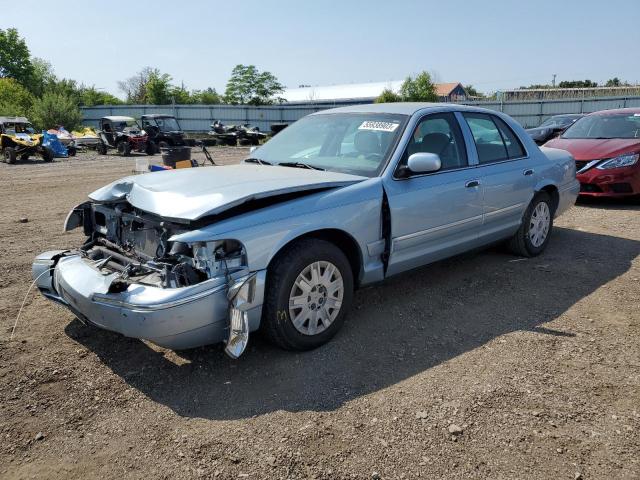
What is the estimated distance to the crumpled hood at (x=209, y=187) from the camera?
3.19 m

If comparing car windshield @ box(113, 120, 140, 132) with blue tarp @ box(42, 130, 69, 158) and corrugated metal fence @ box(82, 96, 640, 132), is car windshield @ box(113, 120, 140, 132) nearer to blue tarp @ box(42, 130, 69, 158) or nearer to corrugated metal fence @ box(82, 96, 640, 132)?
blue tarp @ box(42, 130, 69, 158)

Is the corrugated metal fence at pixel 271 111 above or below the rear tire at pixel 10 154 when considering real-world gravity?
above

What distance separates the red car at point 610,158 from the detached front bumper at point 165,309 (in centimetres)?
724

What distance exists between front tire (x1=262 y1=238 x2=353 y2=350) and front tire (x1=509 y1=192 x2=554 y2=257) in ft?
8.72

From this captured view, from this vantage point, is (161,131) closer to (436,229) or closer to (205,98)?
(436,229)

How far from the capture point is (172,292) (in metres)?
2.96

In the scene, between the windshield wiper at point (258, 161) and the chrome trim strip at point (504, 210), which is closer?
the windshield wiper at point (258, 161)

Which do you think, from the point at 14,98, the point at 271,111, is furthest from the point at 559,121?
the point at 14,98

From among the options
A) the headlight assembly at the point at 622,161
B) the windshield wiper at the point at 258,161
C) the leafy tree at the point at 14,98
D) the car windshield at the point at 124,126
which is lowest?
the headlight assembly at the point at 622,161

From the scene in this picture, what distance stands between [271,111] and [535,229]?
3199cm

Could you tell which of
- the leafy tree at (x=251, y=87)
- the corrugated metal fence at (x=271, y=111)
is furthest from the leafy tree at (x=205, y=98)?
the corrugated metal fence at (x=271, y=111)

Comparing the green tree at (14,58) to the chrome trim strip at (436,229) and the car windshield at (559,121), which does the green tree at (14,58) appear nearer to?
the car windshield at (559,121)

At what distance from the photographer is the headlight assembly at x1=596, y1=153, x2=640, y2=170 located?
8.32m

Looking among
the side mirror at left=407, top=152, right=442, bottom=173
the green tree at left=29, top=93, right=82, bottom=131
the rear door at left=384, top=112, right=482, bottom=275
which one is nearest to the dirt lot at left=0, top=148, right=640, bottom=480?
the rear door at left=384, top=112, right=482, bottom=275
